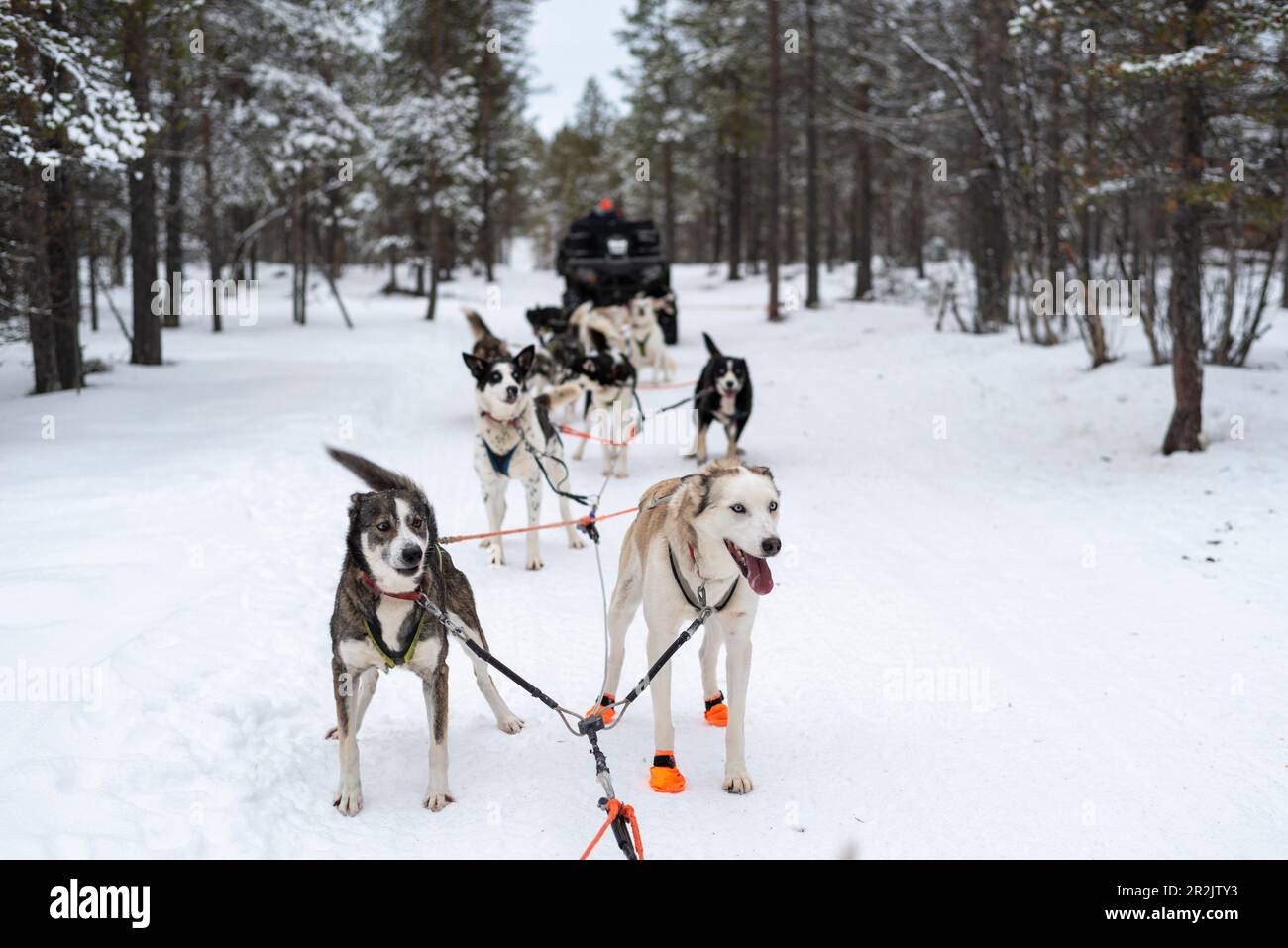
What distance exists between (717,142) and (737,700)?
35.5 m

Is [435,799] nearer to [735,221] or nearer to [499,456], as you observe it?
[499,456]

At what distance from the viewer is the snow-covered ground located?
358 centimetres

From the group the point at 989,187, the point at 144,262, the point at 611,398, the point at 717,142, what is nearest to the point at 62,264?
the point at 144,262

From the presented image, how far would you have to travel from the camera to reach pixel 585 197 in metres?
54.6

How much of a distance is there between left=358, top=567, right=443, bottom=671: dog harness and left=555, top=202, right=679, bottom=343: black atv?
605 inches

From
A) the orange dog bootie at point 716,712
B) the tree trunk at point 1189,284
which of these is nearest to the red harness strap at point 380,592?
the orange dog bootie at point 716,712

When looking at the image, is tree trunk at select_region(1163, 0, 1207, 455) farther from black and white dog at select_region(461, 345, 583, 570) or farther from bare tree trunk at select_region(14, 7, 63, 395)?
bare tree trunk at select_region(14, 7, 63, 395)

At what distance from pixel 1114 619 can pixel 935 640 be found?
1213 millimetres

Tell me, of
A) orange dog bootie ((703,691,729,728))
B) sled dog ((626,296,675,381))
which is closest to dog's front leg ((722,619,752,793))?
orange dog bootie ((703,691,729,728))

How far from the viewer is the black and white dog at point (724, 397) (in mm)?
9688

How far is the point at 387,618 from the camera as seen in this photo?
3650 millimetres

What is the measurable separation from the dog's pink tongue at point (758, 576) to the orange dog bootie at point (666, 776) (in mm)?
892

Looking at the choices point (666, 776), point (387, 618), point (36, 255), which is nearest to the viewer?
point (387, 618)

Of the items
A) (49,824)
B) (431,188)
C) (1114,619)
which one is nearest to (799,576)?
(1114,619)
